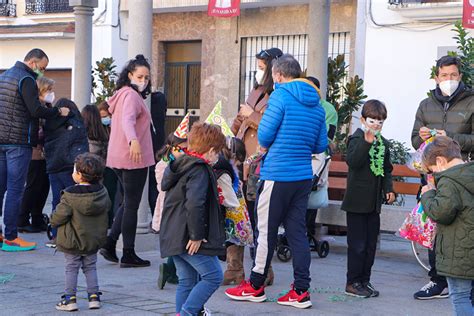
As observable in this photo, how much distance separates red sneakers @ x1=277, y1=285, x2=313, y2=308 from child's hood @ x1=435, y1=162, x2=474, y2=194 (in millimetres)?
1827

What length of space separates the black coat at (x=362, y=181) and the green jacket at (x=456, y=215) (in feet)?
5.66

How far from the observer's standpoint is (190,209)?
5680mm

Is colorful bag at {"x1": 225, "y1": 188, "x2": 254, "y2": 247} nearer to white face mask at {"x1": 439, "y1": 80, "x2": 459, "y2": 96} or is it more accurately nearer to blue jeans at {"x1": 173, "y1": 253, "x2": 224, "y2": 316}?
blue jeans at {"x1": 173, "y1": 253, "x2": 224, "y2": 316}

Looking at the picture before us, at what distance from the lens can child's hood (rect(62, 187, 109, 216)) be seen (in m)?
6.63

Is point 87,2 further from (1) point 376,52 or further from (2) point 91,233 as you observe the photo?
(1) point 376,52

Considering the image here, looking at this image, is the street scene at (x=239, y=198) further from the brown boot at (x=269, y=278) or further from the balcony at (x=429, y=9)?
the balcony at (x=429, y=9)

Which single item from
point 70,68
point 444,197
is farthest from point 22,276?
point 70,68

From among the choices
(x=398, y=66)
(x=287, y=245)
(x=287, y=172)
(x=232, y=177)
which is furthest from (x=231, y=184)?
(x=398, y=66)

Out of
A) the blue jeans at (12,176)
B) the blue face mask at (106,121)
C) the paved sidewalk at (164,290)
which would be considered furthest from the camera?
the blue face mask at (106,121)

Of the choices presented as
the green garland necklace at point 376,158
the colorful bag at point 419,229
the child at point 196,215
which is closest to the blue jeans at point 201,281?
the child at point 196,215

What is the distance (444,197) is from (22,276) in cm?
403

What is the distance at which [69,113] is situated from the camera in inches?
368

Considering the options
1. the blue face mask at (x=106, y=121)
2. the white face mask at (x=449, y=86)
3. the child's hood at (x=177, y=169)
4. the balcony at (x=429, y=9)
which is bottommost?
the child's hood at (x=177, y=169)

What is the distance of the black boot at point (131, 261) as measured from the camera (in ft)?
26.9
